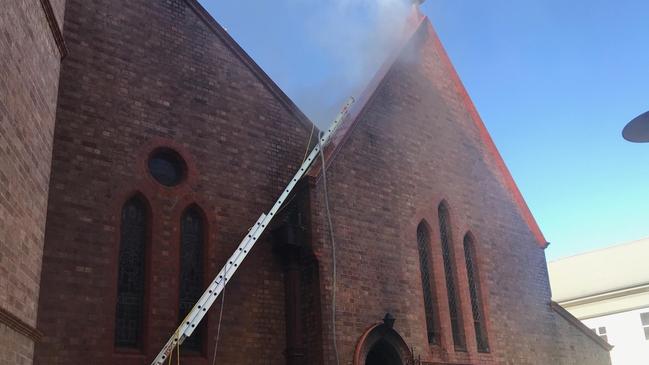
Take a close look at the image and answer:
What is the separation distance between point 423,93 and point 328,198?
15.0 ft

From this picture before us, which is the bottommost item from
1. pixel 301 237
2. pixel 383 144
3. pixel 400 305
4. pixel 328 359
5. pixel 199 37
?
pixel 328 359

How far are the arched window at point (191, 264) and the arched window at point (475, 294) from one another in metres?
6.31

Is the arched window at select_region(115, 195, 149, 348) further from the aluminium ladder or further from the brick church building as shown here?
the aluminium ladder

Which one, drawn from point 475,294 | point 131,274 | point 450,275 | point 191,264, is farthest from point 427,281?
point 131,274

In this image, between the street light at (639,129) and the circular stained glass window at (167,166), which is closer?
the street light at (639,129)

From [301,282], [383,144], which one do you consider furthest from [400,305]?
[383,144]

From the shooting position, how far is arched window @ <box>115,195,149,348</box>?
1020 centimetres

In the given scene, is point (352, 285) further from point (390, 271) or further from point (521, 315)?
point (521, 315)

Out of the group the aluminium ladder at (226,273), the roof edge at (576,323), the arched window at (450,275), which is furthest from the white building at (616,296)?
the aluminium ladder at (226,273)

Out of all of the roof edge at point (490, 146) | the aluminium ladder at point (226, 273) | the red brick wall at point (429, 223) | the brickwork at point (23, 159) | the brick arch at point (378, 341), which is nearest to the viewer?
the brickwork at point (23, 159)

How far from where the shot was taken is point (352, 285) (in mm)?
12008

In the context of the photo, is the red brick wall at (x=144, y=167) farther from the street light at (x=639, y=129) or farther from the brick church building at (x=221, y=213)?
the street light at (x=639, y=129)

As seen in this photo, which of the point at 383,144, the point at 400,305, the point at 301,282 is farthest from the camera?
the point at 383,144

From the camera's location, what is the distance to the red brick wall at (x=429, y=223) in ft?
40.2
